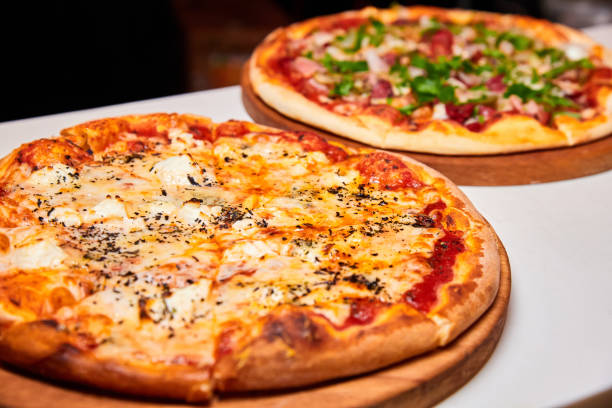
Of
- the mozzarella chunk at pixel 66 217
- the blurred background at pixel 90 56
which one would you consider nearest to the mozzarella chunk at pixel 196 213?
the mozzarella chunk at pixel 66 217

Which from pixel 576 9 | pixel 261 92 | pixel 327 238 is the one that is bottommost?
pixel 576 9

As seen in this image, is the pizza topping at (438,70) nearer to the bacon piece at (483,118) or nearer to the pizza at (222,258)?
the bacon piece at (483,118)

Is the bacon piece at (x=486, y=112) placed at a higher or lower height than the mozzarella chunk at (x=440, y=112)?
higher

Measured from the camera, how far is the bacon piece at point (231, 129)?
299 cm

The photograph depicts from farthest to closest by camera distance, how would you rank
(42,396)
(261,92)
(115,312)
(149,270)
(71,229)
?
(261,92)
(71,229)
(149,270)
(115,312)
(42,396)

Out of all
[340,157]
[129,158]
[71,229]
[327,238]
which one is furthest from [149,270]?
[340,157]

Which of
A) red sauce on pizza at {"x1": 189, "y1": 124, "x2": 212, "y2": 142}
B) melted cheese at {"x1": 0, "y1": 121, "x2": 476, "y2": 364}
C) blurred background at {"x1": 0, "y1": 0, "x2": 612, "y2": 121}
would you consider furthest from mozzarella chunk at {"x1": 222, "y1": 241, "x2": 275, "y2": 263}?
blurred background at {"x1": 0, "y1": 0, "x2": 612, "y2": 121}

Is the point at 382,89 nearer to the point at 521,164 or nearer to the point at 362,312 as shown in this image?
the point at 521,164

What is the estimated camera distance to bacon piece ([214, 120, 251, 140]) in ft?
9.81

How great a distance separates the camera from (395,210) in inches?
99.4

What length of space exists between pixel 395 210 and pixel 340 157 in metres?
0.47

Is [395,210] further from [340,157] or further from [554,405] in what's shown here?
[554,405]

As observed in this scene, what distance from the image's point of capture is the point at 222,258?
2.17m

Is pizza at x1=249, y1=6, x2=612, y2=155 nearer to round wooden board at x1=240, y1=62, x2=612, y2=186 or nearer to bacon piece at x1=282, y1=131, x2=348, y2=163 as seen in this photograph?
round wooden board at x1=240, y1=62, x2=612, y2=186
